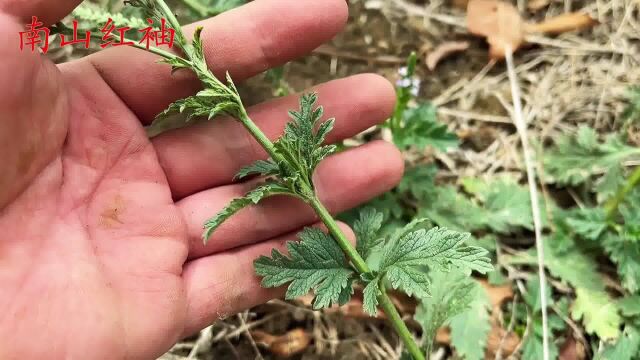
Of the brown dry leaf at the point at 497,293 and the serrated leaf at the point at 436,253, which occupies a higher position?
the serrated leaf at the point at 436,253

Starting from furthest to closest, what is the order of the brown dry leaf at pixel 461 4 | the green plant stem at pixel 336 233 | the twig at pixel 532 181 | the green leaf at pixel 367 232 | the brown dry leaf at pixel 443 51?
the brown dry leaf at pixel 461 4 < the brown dry leaf at pixel 443 51 < the twig at pixel 532 181 < the green leaf at pixel 367 232 < the green plant stem at pixel 336 233

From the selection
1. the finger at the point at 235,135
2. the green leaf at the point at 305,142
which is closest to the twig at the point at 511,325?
the finger at the point at 235,135

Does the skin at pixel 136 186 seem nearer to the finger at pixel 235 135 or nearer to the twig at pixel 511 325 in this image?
the finger at pixel 235 135

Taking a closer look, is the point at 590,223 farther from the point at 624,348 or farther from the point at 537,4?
the point at 537,4

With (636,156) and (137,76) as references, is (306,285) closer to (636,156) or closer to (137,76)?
(137,76)

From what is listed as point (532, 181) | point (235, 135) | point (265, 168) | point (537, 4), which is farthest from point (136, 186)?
point (537, 4)

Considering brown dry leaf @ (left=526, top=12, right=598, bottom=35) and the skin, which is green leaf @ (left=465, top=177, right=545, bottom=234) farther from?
brown dry leaf @ (left=526, top=12, right=598, bottom=35)

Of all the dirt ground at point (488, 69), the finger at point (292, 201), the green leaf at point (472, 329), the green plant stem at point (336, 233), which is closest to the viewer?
the green plant stem at point (336, 233)
